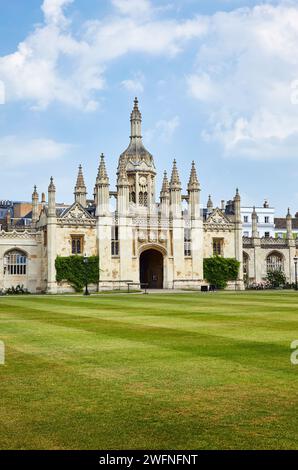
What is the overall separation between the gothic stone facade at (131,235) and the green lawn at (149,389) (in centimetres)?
4750

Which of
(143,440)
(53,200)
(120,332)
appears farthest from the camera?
(53,200)

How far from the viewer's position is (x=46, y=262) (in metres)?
66.4

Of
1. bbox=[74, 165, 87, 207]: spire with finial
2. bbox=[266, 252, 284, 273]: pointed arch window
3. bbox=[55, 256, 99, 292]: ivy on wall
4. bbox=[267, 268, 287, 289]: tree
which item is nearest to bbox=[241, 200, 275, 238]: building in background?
bbox=[266, 252, 284, 273]: pointed arch window

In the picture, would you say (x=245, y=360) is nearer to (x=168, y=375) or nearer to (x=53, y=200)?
(x=168, y=375)

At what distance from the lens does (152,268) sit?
7319cm

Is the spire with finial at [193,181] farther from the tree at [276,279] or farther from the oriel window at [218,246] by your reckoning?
the tree at [276,279]

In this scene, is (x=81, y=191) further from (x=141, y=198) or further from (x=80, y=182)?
(x=141, y=198)

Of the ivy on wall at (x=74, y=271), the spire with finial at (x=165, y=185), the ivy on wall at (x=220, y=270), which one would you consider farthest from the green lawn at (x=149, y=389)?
the spire with finial at (x=165, y=185)

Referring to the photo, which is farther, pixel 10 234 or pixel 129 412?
pixel 10 234

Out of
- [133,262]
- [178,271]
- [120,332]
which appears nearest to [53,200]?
[133,262]

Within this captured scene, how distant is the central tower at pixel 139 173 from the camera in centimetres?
7238

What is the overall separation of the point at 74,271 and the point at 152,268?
11.1 meters
